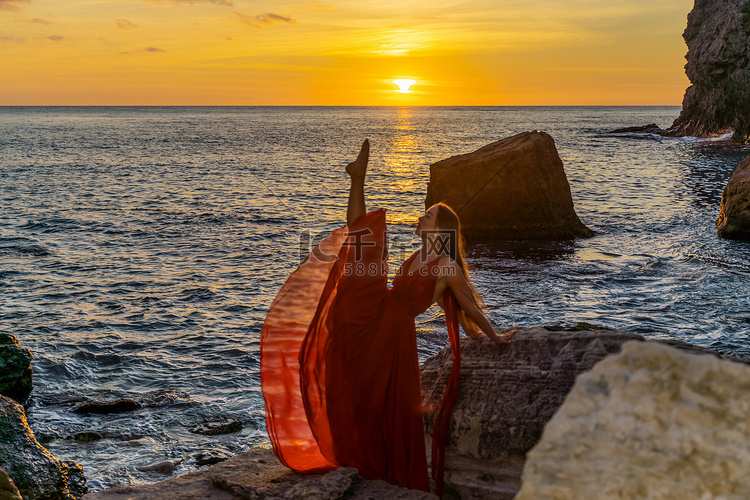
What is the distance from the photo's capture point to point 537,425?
13.6ft

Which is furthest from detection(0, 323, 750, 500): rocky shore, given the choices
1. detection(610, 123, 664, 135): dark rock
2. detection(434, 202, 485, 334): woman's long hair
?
detection(610, 123, 664, 135): dark rock

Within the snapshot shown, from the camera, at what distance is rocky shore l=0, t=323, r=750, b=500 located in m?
1.95

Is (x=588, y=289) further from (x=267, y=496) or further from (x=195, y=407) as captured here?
(x=267, y=496)

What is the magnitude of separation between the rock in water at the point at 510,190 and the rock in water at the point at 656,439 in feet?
43.0

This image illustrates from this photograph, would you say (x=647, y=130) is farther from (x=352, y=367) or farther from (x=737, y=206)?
(x=352, y=367)

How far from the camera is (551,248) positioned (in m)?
15.0

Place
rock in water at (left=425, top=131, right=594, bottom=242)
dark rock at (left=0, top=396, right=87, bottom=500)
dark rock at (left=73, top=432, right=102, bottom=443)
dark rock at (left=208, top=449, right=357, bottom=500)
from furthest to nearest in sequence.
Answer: rock in water at (left=425, top=131, right=594, bottom=242)
dark rock at (left=73, top=432, right=102, bottom=443)
dark rock at (left=0, top=396, right=87, bottom=500)
dark rock at (left=208, top=449, right=357, bottom=500)

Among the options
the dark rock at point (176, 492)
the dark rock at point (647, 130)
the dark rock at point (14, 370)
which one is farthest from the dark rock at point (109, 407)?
the dark rock at point (647, 130)

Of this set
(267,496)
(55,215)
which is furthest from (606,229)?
(55,215)

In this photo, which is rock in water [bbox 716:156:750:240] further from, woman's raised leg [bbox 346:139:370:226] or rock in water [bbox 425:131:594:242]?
woman's raised leg [bbox 346:139:370:226]

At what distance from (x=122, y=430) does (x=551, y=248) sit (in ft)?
36.9

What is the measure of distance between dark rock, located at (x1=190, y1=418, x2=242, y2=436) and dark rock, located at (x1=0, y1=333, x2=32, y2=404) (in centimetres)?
245

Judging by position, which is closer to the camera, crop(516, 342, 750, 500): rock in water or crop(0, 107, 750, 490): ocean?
crop(516, 342, 750, 500): rock in water

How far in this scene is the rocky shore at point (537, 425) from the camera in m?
1.95
